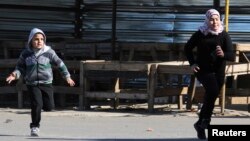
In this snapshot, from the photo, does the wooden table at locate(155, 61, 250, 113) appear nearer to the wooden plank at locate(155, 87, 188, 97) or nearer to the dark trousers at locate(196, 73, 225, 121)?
the wooden plank at locate(155, 87, 188, 97)

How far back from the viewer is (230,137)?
707 centimetres

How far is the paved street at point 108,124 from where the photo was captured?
34.8 ft

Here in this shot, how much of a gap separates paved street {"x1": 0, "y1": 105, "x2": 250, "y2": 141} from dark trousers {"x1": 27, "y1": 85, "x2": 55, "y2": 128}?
11.7 inches

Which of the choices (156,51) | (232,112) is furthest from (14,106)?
(232,112)

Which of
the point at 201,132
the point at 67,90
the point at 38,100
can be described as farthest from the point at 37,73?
the point at 67,90

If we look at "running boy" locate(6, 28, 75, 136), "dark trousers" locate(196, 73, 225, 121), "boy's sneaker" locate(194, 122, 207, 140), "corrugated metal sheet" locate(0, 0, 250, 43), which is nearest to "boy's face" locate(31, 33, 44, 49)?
"running boy" locate(6, 28, 75, 136)

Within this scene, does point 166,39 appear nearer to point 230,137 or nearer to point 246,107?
point 246,107

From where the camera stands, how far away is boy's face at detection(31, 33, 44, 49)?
1050 cm

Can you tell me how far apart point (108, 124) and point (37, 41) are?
2.51 m

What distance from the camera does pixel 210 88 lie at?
31.8ft

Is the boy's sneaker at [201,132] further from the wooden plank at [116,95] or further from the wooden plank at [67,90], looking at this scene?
the wooden plank at [67,90]

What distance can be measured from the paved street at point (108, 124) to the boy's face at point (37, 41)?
1381 millimetres

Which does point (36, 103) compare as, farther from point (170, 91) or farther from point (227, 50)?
point (170, 91)

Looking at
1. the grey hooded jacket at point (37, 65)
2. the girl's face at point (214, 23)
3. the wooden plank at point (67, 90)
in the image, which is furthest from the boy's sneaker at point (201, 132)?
the wooden plank at point (67, 90)
